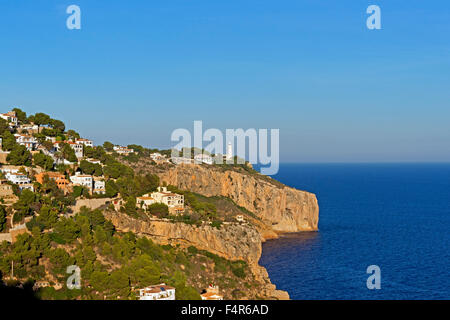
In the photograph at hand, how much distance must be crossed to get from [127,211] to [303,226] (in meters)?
39.2

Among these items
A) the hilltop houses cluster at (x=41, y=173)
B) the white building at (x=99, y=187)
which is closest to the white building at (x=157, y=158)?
the hilltop houses cluster at (x=41, y=173)

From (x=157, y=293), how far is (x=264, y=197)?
169 ft

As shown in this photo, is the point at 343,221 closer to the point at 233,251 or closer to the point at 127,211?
the point at 233,251

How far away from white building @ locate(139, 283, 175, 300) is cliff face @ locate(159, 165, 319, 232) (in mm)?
44755

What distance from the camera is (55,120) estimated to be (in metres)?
68.2

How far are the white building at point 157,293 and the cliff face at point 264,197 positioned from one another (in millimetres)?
44755

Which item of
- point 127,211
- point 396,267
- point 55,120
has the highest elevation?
point 55,120

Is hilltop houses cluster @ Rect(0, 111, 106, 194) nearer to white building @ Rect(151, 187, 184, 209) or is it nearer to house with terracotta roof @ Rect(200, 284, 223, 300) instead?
white building @ Rect(151, 187, 184, 209)

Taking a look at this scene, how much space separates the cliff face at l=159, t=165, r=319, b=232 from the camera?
248ft

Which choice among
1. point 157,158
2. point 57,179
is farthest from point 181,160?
point 57,179

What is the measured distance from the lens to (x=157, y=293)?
92.4ft
